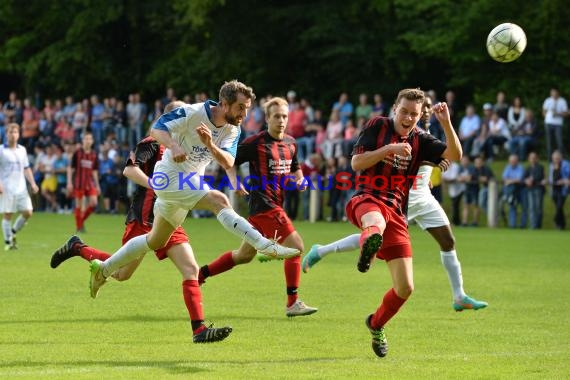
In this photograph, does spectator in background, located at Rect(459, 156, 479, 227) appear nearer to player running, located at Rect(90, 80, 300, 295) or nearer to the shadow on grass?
player running, located at Rect(90, 80, 300, 295)

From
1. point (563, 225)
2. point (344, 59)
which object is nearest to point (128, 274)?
point (563, 225)

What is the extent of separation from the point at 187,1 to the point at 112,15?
13.7ft

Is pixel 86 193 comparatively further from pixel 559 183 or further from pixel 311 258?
pixel 311 258

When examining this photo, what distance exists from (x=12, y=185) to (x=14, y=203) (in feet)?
1.01

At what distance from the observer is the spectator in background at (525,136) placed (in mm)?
26688

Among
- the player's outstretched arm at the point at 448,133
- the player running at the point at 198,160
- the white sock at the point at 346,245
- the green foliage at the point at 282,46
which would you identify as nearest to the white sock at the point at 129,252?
the player running at the point at 198,160

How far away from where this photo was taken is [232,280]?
1430cm

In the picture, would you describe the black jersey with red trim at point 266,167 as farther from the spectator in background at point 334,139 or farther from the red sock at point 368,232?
the spectator in background at point 334,139

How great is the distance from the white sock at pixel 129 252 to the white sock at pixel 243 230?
858 millimetres

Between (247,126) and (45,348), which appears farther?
(247,126)

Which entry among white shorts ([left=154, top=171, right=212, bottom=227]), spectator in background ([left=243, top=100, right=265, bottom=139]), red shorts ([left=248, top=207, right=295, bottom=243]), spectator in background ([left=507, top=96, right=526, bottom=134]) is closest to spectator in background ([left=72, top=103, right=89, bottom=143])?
spectator in background ([left=243, top=100, right=265, bottom=139])

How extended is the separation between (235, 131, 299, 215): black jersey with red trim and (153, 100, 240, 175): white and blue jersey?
2.31 metres

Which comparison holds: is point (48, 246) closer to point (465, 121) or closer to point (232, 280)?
point (232, 280)

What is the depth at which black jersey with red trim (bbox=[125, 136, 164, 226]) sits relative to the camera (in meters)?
10.5
